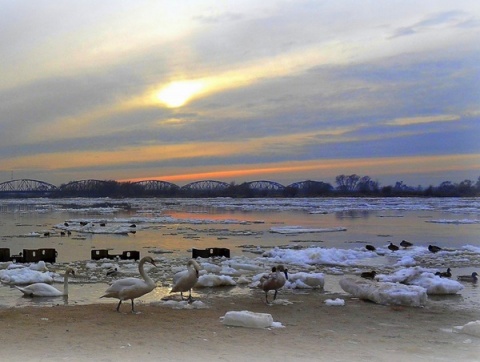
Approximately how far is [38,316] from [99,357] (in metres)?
Answer: 3.00

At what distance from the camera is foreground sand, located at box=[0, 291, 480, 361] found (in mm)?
6238

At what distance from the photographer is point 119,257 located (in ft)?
56.0

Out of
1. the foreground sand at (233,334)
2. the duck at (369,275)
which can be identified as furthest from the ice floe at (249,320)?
the duck at (369,275)

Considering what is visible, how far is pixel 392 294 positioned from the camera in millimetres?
9984

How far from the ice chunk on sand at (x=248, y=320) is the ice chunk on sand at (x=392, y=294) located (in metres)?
3.00

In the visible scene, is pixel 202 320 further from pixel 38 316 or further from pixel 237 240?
pixel 237 240

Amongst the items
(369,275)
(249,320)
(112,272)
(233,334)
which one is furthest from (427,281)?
(112,272)

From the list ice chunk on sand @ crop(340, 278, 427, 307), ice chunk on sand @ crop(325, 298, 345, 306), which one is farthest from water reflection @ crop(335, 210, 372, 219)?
ice chunk on sand @ crop(325, 298, 345, 306)

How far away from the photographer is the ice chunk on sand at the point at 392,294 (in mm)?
9867

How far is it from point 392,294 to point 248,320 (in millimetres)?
3462

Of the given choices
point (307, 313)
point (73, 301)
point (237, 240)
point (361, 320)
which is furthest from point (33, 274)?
point (237, 240)

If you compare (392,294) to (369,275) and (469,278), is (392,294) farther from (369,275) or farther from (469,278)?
(469,278)

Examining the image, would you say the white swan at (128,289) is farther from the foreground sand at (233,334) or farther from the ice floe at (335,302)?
the ice floe at (335,302)

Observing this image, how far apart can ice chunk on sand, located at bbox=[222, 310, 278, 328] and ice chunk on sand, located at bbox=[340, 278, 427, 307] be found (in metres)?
3.00
